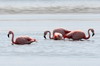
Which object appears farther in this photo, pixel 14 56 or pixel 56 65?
pixel 14 56

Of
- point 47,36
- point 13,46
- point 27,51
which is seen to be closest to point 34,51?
point 27,51

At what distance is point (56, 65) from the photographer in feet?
A: 49.4

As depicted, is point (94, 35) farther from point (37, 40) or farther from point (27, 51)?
point (27, 51)

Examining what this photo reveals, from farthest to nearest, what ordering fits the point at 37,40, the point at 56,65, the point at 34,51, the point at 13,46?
the point at 37,40
the point at 13,46
the point at 34,51
the point at 56,65

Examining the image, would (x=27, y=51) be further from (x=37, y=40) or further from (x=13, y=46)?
(x=37, y=40)

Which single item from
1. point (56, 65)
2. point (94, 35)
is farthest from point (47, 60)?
point (94, 35)

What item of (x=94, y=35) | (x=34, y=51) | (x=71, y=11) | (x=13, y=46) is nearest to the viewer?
(x=34, y=51)

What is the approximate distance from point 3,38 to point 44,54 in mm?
4621

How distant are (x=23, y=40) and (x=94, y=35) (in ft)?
11.4

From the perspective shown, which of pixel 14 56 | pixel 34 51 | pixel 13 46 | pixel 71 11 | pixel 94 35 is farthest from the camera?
pixel 71 11

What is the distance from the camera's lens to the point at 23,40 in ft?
64.5

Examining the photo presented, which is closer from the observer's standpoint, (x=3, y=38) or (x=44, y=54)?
(x=44, y=54)

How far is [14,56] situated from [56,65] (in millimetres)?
1935

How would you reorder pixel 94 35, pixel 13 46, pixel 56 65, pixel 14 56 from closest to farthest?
pixel 56 65, pixel 14 56, pixel 13 46, pixel 94 35
